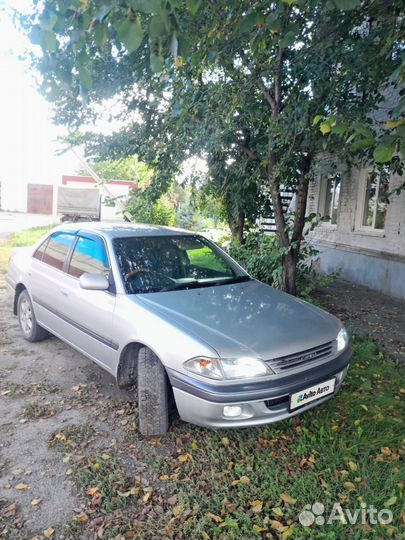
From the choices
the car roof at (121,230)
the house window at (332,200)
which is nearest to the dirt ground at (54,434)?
the car roof at (121,230)

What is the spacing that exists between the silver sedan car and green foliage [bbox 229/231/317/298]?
2153mm

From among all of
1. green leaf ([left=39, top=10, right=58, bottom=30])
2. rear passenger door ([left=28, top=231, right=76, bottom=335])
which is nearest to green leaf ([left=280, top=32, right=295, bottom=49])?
green leaf ([left=39, top=10, right=58, bottom=30])

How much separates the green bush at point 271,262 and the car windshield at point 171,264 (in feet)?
6.95

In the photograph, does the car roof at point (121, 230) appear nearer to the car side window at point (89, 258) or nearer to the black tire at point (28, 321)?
the car side window at point (89, 258)

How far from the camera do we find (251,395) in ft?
8.59

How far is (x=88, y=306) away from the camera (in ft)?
12.1

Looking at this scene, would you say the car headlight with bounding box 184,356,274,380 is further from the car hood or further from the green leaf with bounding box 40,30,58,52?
the green leaf with bounding box 40,30,58,52

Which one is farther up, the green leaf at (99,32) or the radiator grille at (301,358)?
the green leaf at (99,32)

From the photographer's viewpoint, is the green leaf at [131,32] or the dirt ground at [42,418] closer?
the green leaf at [131,32]

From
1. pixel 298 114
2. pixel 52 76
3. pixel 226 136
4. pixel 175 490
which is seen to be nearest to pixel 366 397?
pixel 175 490

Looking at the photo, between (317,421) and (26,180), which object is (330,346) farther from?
(26,180)

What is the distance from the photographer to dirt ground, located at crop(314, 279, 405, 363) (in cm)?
532

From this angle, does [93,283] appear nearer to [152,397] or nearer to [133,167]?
[152,397]

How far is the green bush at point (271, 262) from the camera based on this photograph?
21.0 ft
